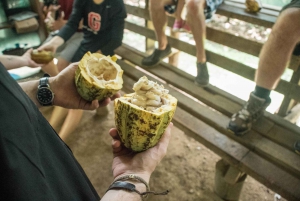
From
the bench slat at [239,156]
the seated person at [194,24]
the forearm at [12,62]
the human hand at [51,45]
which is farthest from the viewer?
the human hand at [51,45]

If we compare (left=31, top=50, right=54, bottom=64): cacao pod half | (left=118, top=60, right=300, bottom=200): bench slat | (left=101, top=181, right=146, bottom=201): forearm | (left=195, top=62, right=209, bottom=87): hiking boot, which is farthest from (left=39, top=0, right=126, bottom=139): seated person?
(left=101, top=181, right=146, bottom=201): forearm

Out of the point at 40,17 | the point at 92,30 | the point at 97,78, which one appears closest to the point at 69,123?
the point at 92,30

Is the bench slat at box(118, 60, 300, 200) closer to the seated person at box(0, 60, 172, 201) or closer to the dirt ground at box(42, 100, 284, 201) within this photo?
the dirt ground at box(42, 100, 284, 201)

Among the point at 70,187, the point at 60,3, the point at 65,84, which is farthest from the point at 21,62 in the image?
the point at 70,187

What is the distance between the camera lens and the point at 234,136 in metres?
1.99

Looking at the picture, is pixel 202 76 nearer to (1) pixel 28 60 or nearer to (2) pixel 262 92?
(2) pixel 262 92

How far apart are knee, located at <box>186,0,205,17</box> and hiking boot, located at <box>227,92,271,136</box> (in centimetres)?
92

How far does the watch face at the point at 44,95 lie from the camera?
4.50 feet

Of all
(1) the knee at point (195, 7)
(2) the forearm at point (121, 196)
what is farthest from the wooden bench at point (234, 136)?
(2) the forearm at point (121, 196)

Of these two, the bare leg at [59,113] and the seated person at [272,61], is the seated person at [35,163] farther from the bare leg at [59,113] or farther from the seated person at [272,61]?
the bare leg at [59,113]

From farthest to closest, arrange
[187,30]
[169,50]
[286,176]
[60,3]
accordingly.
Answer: [60,3]
[169,50]
[187,30]
[286,176]

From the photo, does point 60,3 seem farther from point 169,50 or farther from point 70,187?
point 70,187

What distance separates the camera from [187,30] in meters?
2.71

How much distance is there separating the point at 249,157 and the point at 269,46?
0.86 meters
